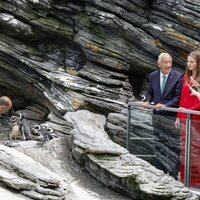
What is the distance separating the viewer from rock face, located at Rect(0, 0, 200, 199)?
14.9 meters

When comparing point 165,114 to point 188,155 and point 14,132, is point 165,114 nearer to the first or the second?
point 188,155

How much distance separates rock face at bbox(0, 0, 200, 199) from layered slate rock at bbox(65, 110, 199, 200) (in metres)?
4.89

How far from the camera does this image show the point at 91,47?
1582 cm

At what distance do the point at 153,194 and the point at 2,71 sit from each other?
1089 centimetres

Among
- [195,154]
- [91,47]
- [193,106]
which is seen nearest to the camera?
[195,154]

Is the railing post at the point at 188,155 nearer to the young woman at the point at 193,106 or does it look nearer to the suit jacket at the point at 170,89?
the young woman at the point at 193,106

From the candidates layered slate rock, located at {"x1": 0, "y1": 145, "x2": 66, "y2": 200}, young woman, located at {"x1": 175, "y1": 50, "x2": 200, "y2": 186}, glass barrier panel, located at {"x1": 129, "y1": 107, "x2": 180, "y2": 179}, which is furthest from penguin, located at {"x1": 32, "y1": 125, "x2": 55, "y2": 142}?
Answer: young woman, located at {"x1": 175, "y1": 50, "x2": 200, "y2": 186}

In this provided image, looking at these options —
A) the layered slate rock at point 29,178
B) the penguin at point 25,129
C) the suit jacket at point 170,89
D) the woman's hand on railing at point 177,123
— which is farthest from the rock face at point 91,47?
the layered slate rock at point 29,178

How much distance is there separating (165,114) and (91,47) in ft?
23.1

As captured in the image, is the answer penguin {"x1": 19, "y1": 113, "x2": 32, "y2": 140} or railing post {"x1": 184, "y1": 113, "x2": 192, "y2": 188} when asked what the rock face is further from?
railing post {"x1": 184, "y1": 113, "x2": 192, "y2": 188}

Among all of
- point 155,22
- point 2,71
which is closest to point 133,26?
point 155,22

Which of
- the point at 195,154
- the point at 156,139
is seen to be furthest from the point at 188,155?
the point at 156,139

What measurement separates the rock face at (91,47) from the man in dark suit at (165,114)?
14.3 ft

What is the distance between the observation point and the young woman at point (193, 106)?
8.39 meters
